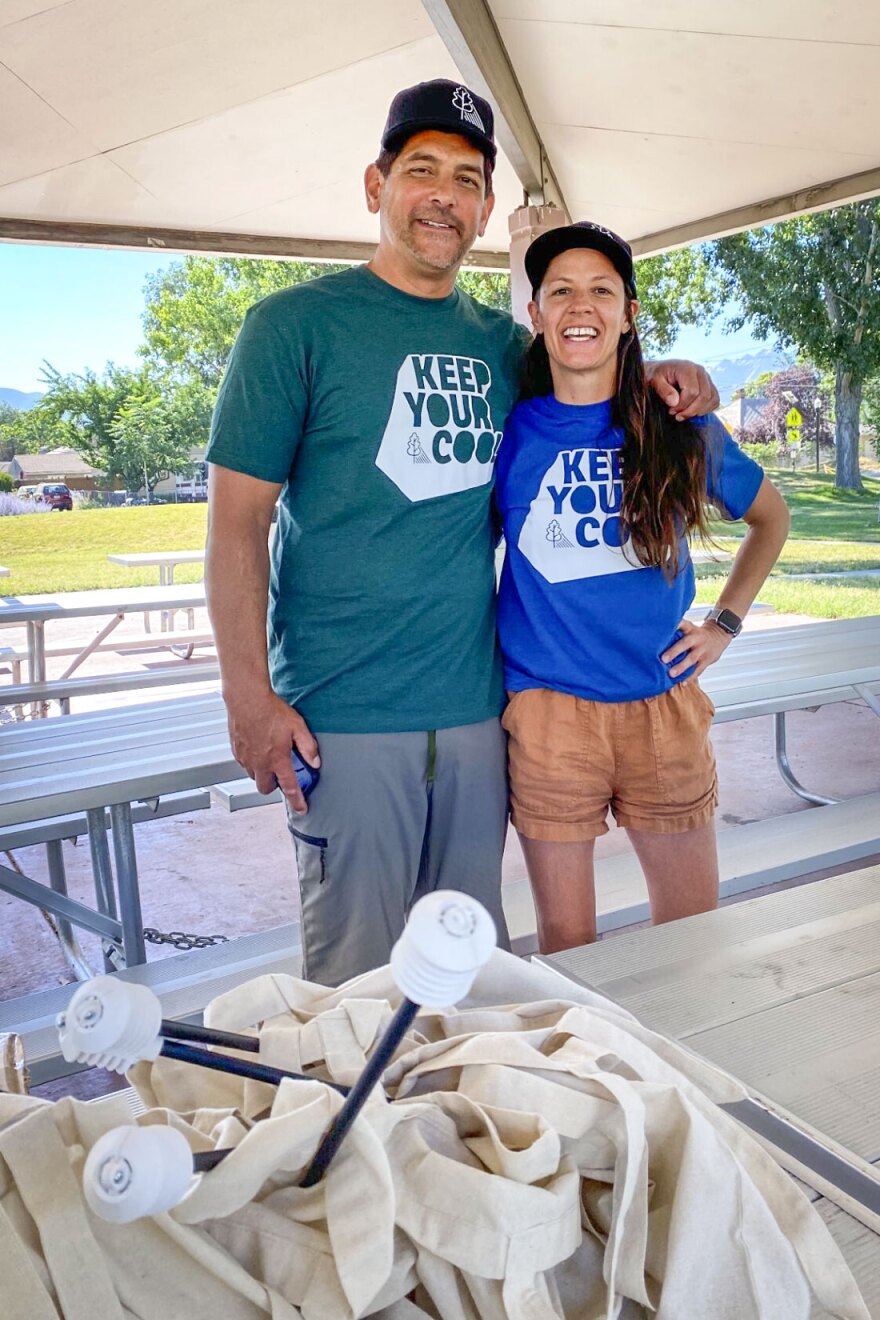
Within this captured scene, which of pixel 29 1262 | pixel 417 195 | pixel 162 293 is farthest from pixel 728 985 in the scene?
pixel 162 293

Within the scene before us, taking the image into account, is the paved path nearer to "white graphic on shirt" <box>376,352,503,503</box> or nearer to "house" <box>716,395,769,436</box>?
"house" <box>716,395,769,436</box>

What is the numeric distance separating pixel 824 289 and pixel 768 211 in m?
9.67

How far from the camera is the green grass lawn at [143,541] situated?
13.8m

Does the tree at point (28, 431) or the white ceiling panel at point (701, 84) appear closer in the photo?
the white ceiling panel at point (701, 84)

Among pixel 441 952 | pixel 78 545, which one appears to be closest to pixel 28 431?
pixel 78 545

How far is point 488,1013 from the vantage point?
0.90m

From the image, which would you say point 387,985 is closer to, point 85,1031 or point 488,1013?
point 488,1013

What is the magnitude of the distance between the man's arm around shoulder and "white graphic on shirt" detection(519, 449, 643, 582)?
0.45 meters

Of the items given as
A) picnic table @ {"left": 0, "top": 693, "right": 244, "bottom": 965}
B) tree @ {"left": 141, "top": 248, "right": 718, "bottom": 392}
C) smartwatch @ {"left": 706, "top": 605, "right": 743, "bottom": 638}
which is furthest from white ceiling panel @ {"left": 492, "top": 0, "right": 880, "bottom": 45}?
tree @ {"left": 141, "top": 248, "right": 718, "bottom": 392}

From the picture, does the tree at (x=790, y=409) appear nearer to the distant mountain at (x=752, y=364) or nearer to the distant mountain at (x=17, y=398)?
the distant mountain at (x=752, y=364)

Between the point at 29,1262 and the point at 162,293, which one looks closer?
the point at 29,1262

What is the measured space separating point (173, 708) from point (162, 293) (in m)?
16.6

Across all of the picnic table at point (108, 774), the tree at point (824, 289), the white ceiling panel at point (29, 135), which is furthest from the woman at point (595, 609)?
the tree at point (824, 289)

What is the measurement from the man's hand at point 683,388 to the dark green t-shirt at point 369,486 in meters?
0.29
